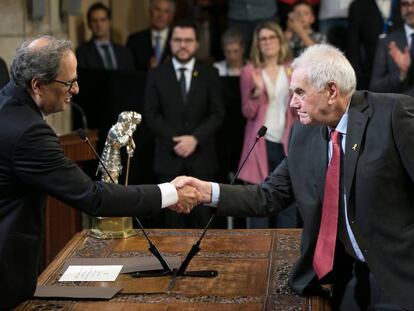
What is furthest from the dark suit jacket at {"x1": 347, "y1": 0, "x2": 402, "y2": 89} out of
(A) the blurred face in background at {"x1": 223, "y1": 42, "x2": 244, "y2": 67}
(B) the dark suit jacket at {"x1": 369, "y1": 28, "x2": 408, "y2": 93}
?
(A) the blurred face in background at {"x1": 223, "y1": 42, "x2": 244, "y2": 67}

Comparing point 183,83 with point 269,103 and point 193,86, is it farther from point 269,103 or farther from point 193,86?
point 269,103

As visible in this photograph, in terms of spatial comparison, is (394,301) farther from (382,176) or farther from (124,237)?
(124,237)

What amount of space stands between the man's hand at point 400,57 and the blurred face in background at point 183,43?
1464 millimetres

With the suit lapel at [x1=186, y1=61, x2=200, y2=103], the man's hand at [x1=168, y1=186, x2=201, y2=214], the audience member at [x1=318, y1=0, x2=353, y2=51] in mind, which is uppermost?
the audience member at [x1=318, y1=0, x2=353, y2=51]

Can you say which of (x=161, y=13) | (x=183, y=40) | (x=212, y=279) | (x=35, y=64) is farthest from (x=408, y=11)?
(x=35, y=64)

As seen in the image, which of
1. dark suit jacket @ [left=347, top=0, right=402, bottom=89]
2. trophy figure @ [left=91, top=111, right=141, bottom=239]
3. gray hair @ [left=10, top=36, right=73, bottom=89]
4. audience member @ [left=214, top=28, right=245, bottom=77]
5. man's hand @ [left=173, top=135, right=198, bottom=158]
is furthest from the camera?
dark suit jacket @ [left=347, top=0, right=402, bottom=89]

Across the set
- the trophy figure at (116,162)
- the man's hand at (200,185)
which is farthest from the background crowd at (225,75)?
the man's hand at (200,185)

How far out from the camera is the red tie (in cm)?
340

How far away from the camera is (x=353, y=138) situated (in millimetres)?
3354

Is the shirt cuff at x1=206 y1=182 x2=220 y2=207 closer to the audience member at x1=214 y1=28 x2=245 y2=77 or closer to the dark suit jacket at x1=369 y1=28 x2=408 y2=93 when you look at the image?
the dark suit jacket at x1=369 y1=28 x2=408 y2=93

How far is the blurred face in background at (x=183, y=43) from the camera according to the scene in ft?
20.9

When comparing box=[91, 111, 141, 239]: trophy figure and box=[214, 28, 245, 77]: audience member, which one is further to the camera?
box=[214, 28, 245, 77]: audience member

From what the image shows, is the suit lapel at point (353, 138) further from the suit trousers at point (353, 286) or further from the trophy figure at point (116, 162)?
the trophy figure at point (116, 162)

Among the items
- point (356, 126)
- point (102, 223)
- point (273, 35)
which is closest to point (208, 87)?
point (273, 35)
